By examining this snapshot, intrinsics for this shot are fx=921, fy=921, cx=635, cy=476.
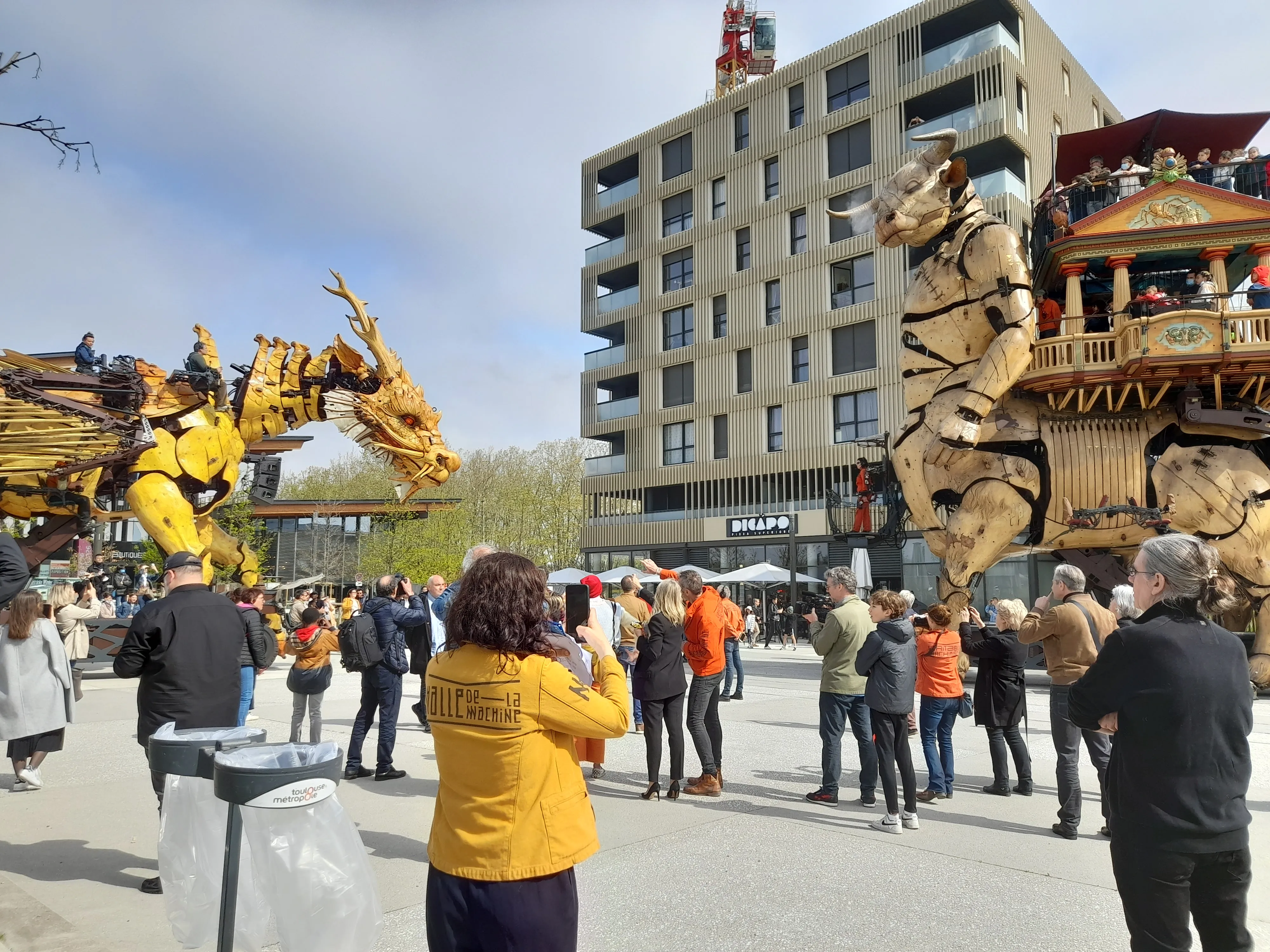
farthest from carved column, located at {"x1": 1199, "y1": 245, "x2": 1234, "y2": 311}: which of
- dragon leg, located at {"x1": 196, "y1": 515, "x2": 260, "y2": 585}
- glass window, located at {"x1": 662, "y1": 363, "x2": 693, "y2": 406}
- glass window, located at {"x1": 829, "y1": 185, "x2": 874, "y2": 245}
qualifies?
glass window, located at {"x1": 662, "y1": 363, "x2": 693, "y2": 406}

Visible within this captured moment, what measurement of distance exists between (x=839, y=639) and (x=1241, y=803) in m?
4.01

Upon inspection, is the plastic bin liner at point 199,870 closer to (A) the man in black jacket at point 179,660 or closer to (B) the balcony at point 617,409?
(A) the man in black jacket at point 179,660

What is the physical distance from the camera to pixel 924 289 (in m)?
12.5

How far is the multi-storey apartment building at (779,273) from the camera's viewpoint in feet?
100

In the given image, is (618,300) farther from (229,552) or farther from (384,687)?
(384,687)

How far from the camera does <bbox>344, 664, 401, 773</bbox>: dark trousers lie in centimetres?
762

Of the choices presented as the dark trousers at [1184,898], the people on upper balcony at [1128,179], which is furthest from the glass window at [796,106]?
the dark trousers at [1184,898]

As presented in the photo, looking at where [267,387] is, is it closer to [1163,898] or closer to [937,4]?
[1163,898]

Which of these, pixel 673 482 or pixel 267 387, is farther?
pixel 673 482

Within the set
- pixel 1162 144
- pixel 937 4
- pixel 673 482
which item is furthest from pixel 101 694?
pixel 937 4

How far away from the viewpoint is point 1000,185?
28.2 m

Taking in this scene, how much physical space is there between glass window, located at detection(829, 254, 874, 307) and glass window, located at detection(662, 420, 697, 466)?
7714mm

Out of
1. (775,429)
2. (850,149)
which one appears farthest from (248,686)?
(850,149)

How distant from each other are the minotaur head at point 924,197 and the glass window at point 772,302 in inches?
874
